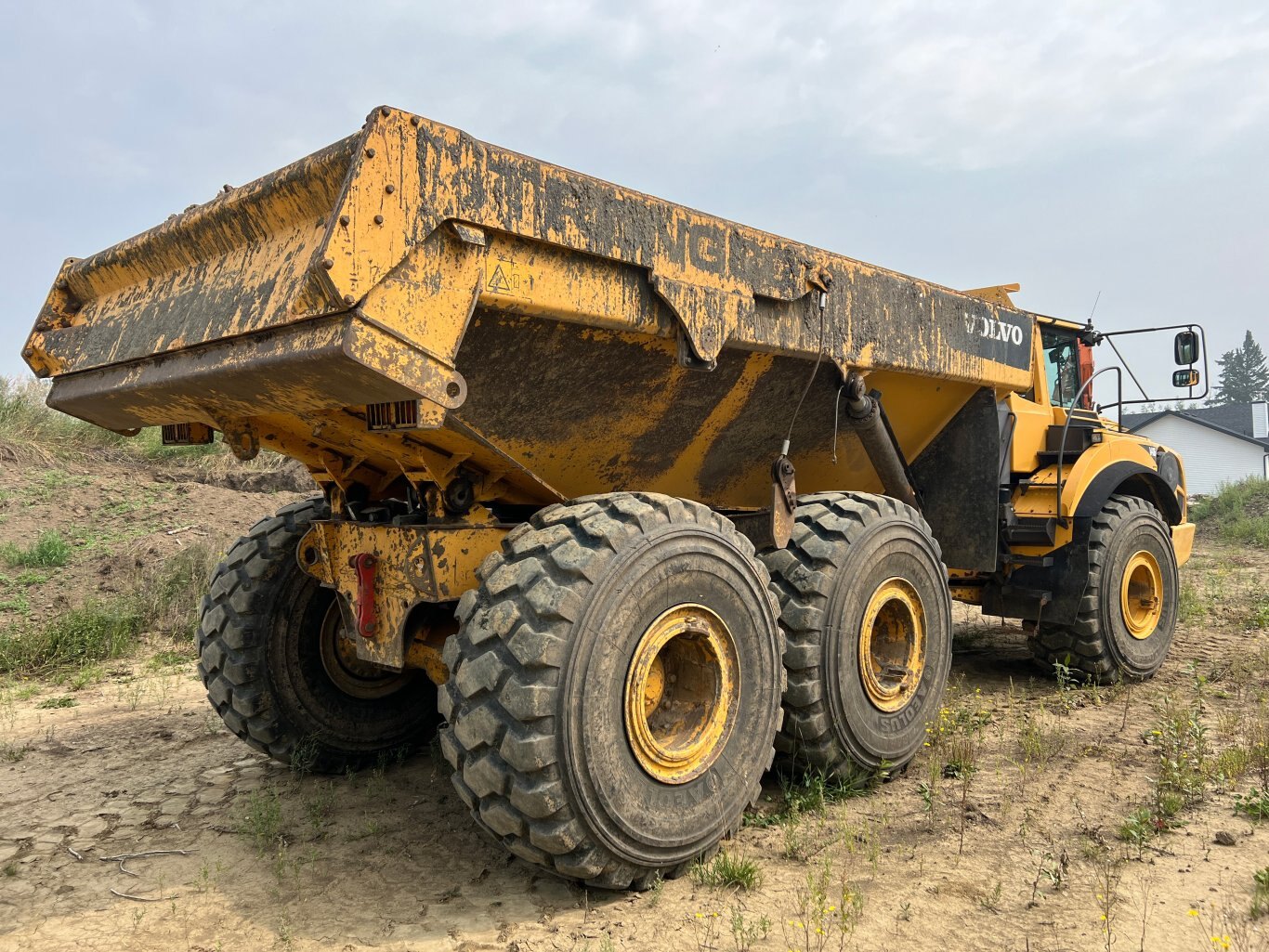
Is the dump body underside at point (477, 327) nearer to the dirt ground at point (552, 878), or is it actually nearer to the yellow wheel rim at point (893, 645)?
the yellow wheel rim at point (893, 645)

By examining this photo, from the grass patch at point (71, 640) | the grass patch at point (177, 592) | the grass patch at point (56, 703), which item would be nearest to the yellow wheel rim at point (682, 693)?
the grass patch at point (56, 703)

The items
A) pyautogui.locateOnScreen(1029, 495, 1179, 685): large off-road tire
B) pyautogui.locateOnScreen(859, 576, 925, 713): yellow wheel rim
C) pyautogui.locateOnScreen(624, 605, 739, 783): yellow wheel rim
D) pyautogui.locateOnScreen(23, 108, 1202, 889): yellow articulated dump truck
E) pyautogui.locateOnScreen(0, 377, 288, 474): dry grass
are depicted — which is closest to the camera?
pyautogui.locateOnScreen(23, 108, 1202, 889): yellow articulated dump truck

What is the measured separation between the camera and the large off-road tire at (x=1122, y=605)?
19.1ft

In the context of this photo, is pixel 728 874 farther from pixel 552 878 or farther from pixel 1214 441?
pixel 1214 441

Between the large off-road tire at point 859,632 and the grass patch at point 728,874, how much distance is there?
78 centimetres

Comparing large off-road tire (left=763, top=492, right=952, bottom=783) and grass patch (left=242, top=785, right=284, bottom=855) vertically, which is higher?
large off-road tire (left=763, top=492, right=952, bottom=783)

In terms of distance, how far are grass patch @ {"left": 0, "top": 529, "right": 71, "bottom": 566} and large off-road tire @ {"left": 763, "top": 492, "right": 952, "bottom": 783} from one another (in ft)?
26.7

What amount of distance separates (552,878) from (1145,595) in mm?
5176

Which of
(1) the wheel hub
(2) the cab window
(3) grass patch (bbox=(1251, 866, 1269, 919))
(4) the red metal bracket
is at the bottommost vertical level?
(3) grass patch (bbox=(1251, 866, 1269, 919))

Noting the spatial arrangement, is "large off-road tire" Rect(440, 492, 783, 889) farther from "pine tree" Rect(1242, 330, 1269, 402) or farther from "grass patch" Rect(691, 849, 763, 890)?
"pine tree" Rect(1242, 330, 1269, 402)

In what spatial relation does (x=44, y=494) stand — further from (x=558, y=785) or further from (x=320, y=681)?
(x=558, y=785)

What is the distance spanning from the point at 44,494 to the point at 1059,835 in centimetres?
1117

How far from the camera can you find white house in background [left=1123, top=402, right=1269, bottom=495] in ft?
128

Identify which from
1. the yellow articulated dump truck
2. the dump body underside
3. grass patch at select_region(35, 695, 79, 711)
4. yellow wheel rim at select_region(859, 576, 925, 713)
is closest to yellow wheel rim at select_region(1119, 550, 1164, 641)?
the yellow articulated dump truck
